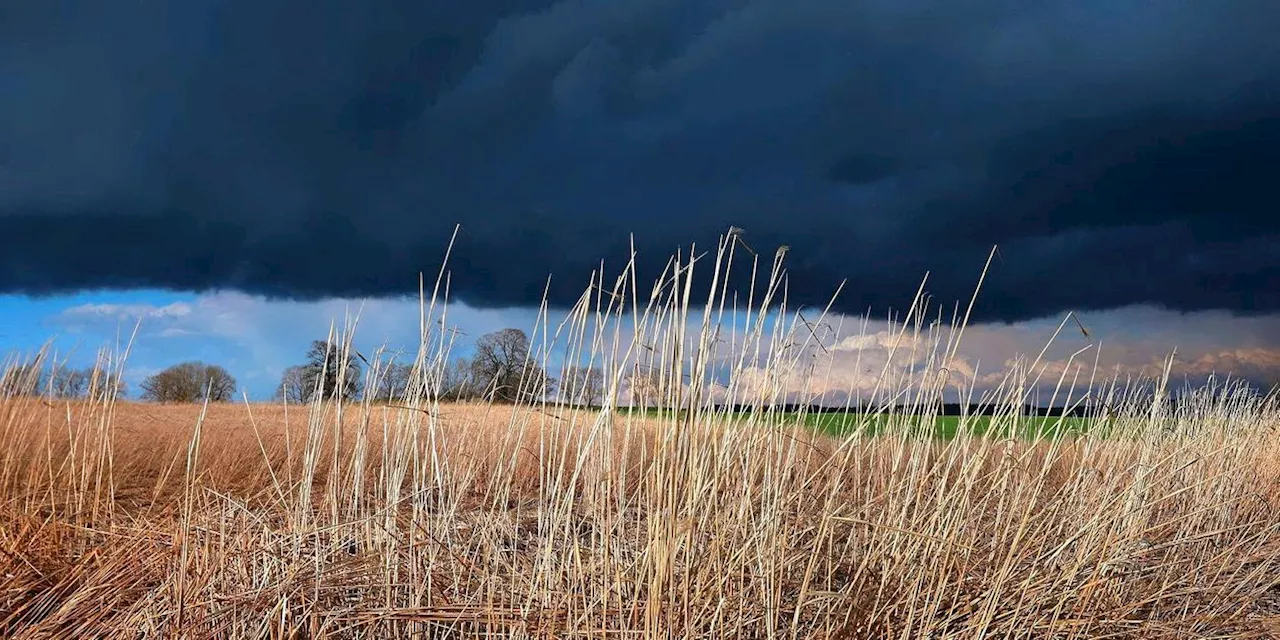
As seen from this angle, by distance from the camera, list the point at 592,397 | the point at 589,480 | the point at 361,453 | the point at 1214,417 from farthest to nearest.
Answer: the point at 1214,417 → the point at 361,453 → the point at 592,397 → the point at 589,480

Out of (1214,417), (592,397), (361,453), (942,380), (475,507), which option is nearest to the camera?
(592,397)

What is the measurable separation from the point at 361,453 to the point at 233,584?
562mm

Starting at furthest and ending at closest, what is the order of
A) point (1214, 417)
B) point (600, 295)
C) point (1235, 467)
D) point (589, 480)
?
point (1214, 417)
point (1235, 467)
point (600, 295)
point (589, 480)

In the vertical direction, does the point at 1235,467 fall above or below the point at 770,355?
below

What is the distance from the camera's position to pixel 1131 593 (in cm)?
329

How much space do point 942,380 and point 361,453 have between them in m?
2.18

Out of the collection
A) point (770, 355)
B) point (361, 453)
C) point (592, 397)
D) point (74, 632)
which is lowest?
point (74, 632)

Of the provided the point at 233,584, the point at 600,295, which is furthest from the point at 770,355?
the point at 233,584

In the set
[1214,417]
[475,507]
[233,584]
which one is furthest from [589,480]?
[1214,417]

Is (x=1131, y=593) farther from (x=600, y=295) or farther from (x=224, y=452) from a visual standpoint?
(x=224, y=452)

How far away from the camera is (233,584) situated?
2.70 meters

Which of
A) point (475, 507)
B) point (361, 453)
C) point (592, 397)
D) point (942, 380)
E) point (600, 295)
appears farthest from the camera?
point (475, 507)

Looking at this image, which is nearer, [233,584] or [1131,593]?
[233,584]

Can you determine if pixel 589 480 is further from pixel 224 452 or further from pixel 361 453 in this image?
pixel 224 452
